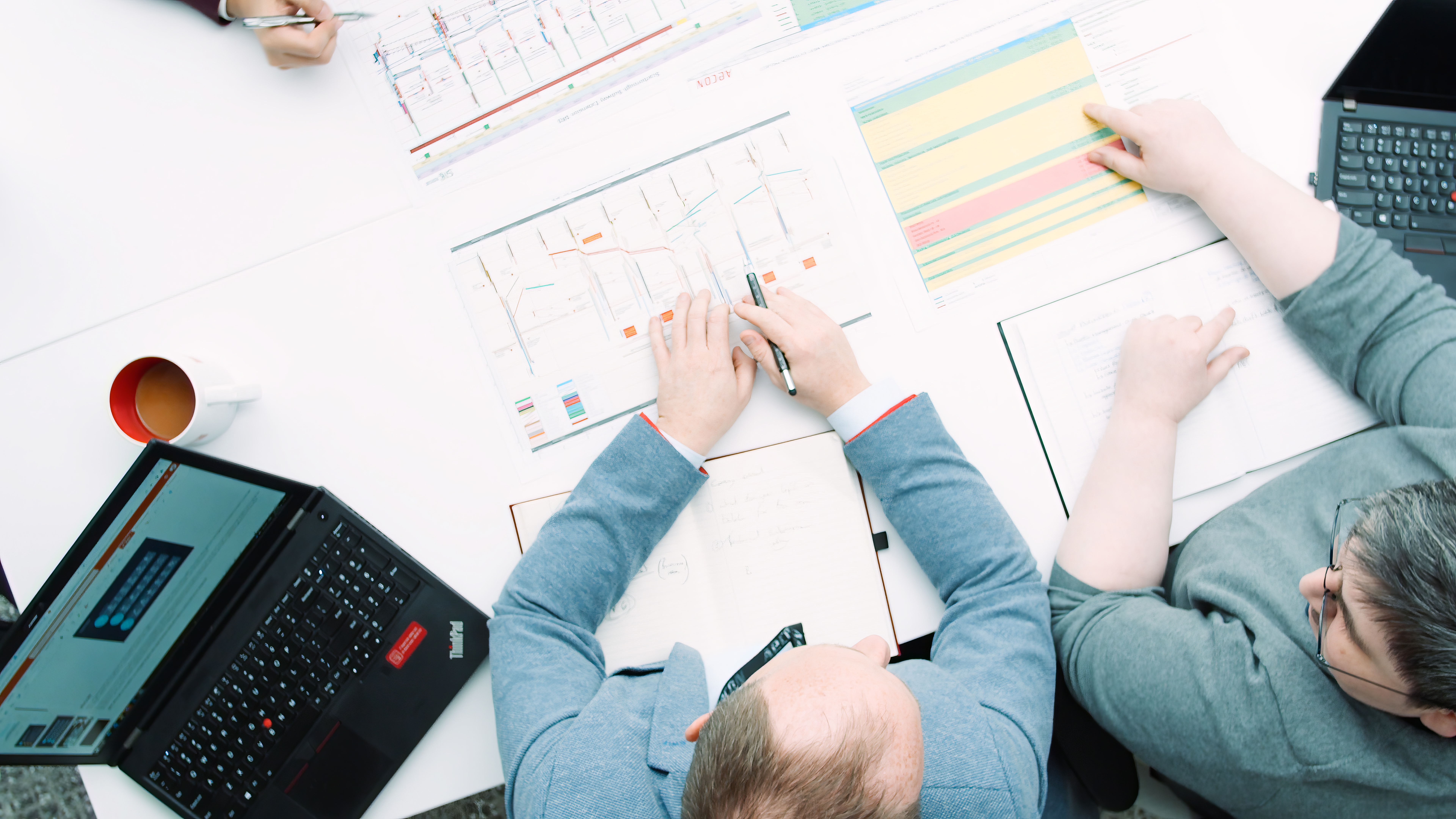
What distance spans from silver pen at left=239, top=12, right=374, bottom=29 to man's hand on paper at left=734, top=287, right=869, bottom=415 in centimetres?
62

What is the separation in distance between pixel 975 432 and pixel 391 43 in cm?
90

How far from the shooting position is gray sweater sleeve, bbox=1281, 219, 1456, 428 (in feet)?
2.73

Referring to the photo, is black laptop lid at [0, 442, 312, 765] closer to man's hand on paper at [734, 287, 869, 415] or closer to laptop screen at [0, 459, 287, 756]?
laptop screen at [0, 459, 287, 756]

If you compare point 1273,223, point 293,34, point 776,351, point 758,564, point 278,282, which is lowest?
point 758,564

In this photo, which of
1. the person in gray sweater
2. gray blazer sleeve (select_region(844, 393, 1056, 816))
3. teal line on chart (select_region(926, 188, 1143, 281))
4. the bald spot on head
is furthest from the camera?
teal line on chart (select_region(926, 188, 1143, 281))

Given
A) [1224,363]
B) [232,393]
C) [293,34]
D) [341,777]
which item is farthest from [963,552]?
[293,34]

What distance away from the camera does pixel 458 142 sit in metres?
0.94

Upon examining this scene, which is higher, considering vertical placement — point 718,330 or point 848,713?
point 718,330

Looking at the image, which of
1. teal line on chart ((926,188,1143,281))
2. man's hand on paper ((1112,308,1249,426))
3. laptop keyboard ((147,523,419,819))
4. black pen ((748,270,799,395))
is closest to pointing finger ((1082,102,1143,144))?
teal line on chart ((926,188,1143,281))

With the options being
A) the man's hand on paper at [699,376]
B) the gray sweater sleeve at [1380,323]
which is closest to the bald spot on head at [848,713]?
the man's hand on paper at [699,376]

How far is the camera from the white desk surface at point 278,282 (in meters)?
0.92

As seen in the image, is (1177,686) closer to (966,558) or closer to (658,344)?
(966,558)

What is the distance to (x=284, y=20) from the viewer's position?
2.90 feet

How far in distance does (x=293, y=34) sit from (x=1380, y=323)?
1342mm
